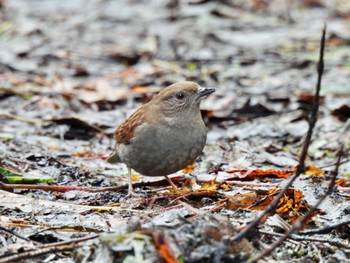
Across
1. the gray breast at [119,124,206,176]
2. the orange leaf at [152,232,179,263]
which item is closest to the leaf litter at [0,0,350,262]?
the orange leaf at [152,232,179,263]

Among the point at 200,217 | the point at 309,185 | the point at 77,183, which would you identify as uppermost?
the point at 200,217

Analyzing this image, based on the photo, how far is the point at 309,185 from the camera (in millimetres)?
5348

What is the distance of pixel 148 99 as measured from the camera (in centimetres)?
905

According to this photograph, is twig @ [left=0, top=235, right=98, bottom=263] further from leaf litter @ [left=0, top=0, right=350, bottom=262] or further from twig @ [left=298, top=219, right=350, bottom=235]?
twig @ [left=298, top=219, right=350, bottom=235]

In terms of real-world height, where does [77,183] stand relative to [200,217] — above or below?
below

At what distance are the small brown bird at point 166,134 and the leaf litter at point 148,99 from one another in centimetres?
23

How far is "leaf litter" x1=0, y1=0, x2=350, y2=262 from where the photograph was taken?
405cm

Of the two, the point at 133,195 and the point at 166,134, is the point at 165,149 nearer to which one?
the point at 166,134

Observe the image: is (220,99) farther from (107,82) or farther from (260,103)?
(107,82)

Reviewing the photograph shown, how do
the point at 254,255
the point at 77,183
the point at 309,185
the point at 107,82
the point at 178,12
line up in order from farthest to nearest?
1. the point at 178,12
2. the point at 107,82
3. the point at 77,183
4. the point at 309,185
5. the point at 254,255

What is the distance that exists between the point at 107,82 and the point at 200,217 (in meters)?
6.23

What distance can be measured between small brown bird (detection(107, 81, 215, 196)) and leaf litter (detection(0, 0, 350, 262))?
0.75 feet

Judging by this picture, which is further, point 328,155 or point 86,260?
point 328,155

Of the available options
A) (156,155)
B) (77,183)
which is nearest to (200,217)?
(156,155)
